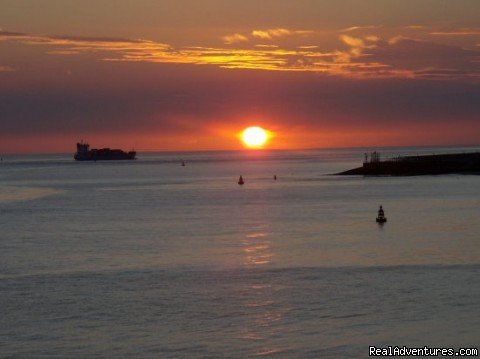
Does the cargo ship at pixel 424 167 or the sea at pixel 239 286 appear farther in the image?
the cargo ship at pixel 424 167

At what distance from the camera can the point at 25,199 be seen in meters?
97.8

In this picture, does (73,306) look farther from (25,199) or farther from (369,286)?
(25,199)

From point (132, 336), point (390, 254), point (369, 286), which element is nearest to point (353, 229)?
point (390, 254)

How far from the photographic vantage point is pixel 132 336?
81.6 feet

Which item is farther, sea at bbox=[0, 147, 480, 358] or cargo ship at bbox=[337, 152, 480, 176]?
cargo ship at bbox=[337, 152, 480, 176]

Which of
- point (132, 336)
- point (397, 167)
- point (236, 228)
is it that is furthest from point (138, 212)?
point (397, 167)

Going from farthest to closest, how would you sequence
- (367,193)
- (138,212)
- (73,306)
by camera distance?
(367,193)
(138,212)
(73,306)

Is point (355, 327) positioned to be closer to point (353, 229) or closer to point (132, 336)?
point (132, 336)

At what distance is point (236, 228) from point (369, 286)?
997 inches

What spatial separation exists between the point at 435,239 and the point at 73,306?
22565 mm

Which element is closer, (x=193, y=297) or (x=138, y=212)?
(x=193, y=297)

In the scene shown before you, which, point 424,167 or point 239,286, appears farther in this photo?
point 424,167

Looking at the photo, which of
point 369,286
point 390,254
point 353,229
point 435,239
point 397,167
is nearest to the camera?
point 369,286

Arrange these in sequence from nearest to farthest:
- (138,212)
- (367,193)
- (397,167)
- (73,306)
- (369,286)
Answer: (73,306) → (369,286) → (138,212) → (367,193) → (397,167)
